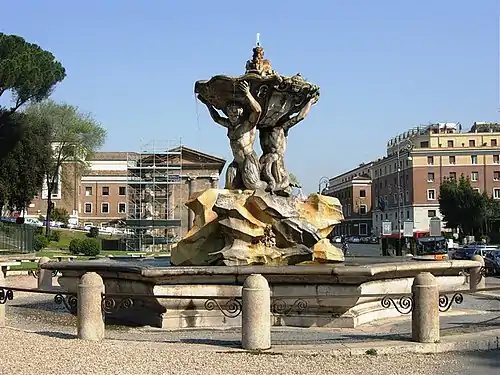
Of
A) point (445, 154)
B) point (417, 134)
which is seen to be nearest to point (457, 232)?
point (445, 154)

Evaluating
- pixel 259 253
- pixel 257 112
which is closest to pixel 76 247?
pixel 257 112

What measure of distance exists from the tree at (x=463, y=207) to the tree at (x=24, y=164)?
4263cm

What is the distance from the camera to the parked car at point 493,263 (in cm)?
3039

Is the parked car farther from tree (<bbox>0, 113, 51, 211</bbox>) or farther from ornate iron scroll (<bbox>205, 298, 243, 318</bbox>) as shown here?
tree (<bbox>0, 113, 51, 211</bbox>)

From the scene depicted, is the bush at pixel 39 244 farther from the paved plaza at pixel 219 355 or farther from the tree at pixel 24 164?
the paved plaza at pixel 219 355

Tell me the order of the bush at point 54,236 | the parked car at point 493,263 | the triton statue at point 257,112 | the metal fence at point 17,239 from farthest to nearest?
the bush at point 54,236 < the metal fence at point 17,239 < the parked car at point 493,263 < the triton statue at point 257,112

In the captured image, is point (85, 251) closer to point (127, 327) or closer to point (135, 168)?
point (135, 168)

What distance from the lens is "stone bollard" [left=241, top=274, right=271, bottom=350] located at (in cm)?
878

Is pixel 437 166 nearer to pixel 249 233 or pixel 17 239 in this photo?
pixel 17 239

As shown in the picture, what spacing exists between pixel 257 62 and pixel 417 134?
84536 millimetres

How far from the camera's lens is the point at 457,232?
7856cm

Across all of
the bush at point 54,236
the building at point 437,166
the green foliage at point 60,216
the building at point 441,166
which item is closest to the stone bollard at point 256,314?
the bush at point 54,236

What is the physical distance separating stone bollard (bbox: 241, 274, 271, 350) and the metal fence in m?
40.3

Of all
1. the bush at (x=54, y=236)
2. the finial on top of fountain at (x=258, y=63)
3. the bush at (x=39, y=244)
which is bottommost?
the bush at (x=39, y=244)
